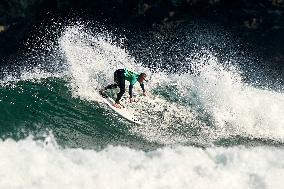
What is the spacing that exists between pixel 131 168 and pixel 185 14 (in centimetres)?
2044

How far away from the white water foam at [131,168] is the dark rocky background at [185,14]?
17.4 m

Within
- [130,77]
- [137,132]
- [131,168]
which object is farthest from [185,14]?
[131,168]

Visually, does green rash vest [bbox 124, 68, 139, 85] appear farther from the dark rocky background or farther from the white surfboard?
the dark rocky background

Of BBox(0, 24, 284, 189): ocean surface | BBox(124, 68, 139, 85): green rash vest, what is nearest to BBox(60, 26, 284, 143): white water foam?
BBox(0, 24, 284, 189): ocean surface

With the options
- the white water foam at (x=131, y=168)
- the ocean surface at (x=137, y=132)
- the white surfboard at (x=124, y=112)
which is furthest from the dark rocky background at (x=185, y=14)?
the white water foam at (x=131, y=168)

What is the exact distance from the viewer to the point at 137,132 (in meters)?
16.2

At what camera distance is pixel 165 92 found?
19.8 metres

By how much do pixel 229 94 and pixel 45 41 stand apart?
590 inches

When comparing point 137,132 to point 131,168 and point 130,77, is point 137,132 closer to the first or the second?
point 130,77

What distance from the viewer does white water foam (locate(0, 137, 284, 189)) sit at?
1236cm

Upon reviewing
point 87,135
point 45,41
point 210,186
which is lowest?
point 210,186

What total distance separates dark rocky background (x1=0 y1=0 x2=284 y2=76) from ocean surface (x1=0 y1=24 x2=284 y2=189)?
727 centimetres

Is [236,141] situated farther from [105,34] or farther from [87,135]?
[105,34]

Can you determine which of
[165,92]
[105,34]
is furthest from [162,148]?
[105,34]
